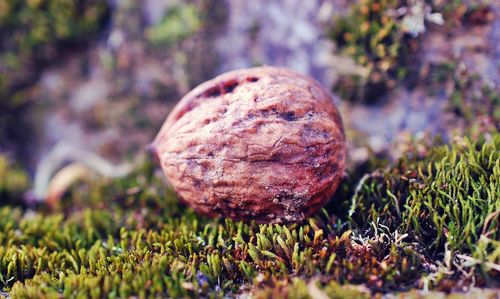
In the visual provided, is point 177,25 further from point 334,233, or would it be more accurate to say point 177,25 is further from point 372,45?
point 334,233

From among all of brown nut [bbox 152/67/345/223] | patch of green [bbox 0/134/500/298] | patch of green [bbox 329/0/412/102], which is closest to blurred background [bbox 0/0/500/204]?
patch of green [bbox 329/0/412/102]

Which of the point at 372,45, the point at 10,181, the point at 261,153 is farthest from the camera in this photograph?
the point at 10,181

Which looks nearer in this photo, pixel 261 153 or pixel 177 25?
pixel 261 153

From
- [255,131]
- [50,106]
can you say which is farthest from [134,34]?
[255,131]

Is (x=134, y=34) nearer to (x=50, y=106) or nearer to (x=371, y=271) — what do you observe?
(x=50, y=106)

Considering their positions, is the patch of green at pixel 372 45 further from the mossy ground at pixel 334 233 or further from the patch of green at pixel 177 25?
the patch of green at pixel 177 25

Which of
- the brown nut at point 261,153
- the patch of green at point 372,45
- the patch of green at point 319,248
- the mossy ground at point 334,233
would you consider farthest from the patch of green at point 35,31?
the patch of green at point 372,45

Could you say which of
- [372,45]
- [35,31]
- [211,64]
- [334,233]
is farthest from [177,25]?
[334,233]
